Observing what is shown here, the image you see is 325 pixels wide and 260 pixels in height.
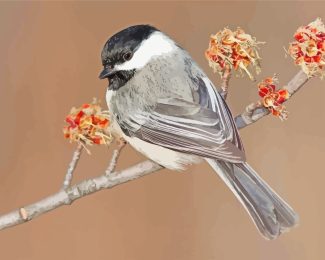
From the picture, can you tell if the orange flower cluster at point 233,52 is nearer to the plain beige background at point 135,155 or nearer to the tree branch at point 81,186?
the tree branch at point 81,186

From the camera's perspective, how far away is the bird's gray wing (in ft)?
4.14

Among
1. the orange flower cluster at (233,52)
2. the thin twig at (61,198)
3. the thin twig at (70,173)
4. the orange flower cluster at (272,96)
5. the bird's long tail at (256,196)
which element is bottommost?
the bird's long tail at (256,196)

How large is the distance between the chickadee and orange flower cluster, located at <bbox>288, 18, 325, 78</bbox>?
225 mm

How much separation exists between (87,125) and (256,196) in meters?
0.37

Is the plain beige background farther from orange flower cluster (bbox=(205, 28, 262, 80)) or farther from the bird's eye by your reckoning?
orange flower cluster (bbox=(205, 28, 262, 80))

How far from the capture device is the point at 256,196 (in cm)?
130

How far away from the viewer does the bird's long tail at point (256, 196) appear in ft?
4.18

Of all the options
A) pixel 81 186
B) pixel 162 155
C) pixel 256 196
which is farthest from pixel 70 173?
pixel 256 196

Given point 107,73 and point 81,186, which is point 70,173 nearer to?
point 81,186

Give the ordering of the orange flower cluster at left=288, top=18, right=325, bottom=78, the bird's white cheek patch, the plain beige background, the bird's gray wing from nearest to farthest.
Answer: the orange flower cluster at left=288, top=18, right=325, bottom=78 < the bird's gray wing < the bird's white cheek patch < the plain beige background

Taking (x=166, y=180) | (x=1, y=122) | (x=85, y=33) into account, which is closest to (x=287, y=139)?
(x=166, y=180)

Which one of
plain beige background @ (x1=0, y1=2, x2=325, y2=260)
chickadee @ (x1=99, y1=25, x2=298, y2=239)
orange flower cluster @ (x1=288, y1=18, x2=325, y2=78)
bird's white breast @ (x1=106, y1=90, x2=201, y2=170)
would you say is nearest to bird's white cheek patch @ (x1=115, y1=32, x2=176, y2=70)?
chickadee @ (x1=99, y1=25, x2=298, y2=239)

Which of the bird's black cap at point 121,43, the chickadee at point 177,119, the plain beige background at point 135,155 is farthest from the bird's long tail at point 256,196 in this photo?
the plain beige background at point 135,155

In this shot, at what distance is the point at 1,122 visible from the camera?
83.0 inches
